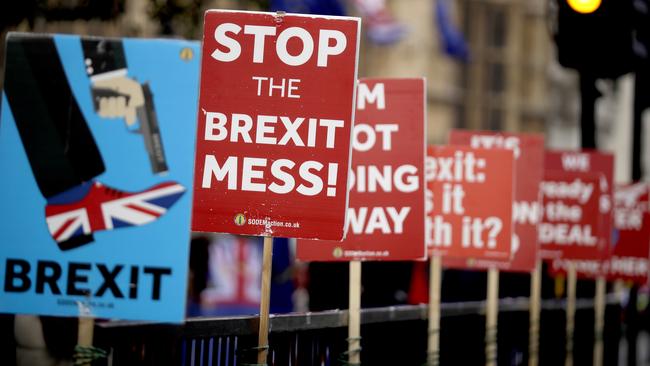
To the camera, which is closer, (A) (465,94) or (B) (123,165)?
(B) (123,165)

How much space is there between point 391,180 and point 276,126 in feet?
4.30

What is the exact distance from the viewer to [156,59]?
4.51 meters

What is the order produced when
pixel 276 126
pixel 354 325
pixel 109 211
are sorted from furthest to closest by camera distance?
pixel 354 325
pixel 276 126
pixel 109 211

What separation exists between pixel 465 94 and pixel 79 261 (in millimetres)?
30402

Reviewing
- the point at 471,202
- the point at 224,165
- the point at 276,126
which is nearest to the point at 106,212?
the point at 224,165

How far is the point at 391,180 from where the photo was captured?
630 centimetres

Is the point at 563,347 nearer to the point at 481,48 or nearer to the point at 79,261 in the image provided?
the point at 79,261

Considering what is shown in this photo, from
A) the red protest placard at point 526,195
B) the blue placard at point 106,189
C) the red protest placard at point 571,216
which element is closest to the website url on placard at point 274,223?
the blue placard at point 106,189

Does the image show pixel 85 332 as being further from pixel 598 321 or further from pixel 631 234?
pixel 631 234

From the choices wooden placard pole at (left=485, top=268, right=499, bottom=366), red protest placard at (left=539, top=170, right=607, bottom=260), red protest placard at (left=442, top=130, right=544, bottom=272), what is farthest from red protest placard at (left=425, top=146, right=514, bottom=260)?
red protest placard at (left=539, top=170, right=607, bottom=260)

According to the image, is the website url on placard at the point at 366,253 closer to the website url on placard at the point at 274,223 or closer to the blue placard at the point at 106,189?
the website url on placard at the point at 274,223

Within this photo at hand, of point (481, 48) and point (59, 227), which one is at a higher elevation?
point (481, 48)

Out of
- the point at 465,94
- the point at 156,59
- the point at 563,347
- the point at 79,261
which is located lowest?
the point at 563,347

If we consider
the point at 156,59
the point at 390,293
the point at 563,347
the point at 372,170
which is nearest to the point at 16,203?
the point at 156,59
